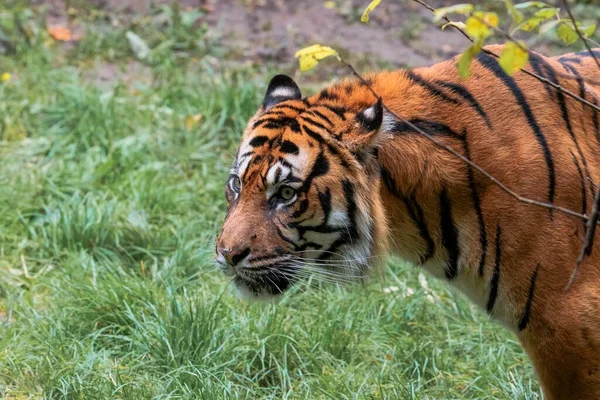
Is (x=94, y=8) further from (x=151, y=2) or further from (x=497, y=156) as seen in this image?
(x=497, y=156)

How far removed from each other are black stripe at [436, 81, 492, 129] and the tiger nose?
3.50ft

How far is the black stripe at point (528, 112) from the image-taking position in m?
3.21

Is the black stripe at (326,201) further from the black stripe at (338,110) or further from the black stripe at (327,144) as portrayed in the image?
the black stripe at (338,110)

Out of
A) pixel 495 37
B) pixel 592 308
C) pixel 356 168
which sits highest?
pixel 356 168

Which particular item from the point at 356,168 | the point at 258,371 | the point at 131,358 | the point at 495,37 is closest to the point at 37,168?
the point at 131,358

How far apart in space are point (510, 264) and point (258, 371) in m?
1.49

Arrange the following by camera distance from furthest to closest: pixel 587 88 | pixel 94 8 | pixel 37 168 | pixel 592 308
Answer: pixel 94 8
pixel 37 168
pixel 587 88
pixel 592 308

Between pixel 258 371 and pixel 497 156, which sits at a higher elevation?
pixel 497 156

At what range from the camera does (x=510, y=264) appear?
127 inches

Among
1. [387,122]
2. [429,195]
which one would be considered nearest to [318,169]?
[387,122]

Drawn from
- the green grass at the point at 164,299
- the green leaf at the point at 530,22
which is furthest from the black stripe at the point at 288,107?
the green leaf at the point at 530,22

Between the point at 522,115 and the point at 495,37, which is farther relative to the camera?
the point at 495,37

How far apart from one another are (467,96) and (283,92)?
0.88m

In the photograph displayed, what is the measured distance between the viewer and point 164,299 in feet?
14.9
